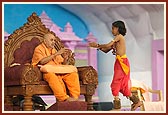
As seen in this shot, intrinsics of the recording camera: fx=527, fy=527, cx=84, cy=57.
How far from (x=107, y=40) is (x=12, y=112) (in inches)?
26.5

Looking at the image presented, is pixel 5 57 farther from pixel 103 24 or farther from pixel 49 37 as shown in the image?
pixel 103 24

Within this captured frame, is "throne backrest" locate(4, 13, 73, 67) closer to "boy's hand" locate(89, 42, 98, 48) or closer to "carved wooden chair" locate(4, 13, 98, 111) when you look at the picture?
"carved wooden chair" locate(4, 13, 98, 111)

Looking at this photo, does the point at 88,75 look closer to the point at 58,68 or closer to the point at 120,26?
the point at 58,68

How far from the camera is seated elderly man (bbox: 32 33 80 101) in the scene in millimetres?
2596

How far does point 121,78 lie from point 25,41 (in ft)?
1.88

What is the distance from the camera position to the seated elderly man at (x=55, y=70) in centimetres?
260

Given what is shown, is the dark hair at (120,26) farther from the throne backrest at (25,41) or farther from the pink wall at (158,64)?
the throne backrest at (25,41)

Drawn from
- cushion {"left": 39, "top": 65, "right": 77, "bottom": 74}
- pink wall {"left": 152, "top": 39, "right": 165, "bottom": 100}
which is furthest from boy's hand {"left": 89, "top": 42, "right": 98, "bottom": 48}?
pink wall {"left": 152, "top": 39, "right": 165, "bottom": 100}

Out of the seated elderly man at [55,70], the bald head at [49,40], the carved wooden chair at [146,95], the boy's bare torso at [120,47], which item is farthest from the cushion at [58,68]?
the carved wooden chair at [146,95]

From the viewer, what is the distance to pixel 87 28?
3025 millimetres

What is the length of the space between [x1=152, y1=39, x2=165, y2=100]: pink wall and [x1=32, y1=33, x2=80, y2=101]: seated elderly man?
1.46 ft

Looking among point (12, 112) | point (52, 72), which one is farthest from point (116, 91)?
point (12, 112)

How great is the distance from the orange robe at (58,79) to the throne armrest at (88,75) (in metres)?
0.07

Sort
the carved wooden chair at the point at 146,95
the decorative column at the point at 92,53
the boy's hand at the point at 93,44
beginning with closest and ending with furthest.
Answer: the carved wooden chair at the point at 146,95 → the boy's hand at the point at 93,44 → the decorative column at the point at 92,53
